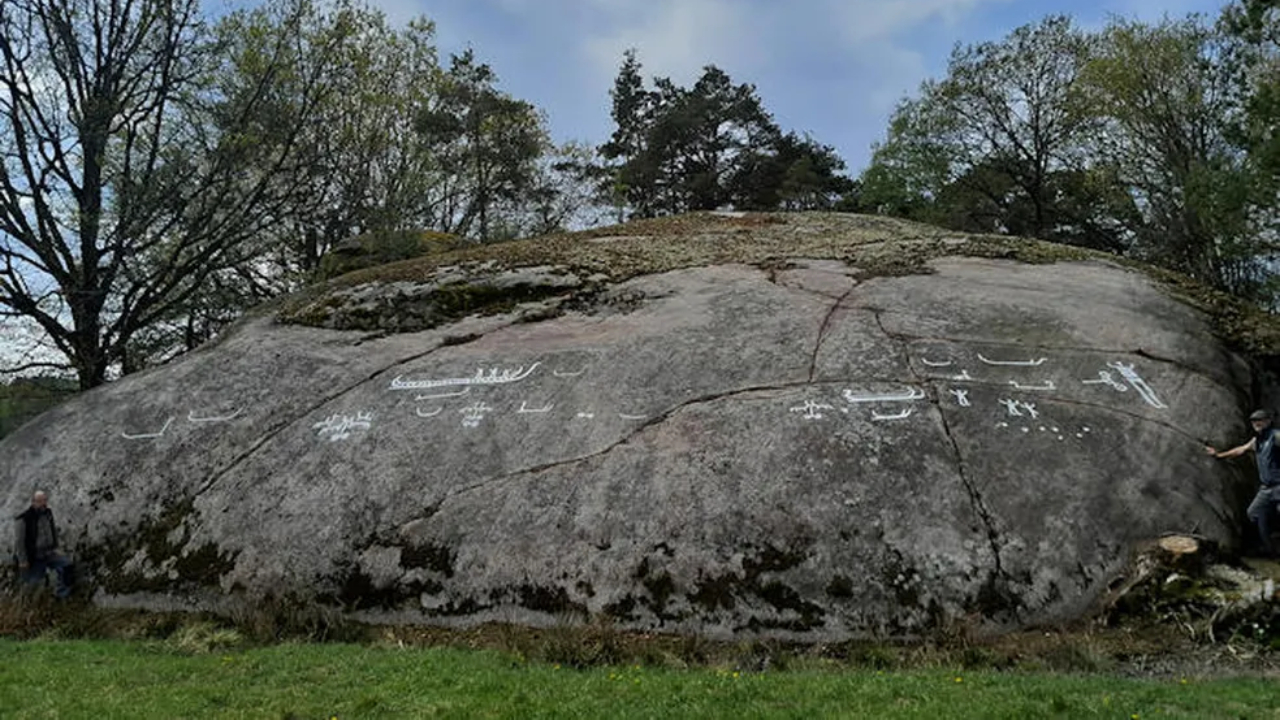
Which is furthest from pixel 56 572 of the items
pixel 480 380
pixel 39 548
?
pixel 480 380

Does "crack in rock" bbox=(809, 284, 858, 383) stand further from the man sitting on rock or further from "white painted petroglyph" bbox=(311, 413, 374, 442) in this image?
"white painted petroglyph" bbox=(311, 413, 374, 442)

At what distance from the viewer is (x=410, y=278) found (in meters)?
16.5

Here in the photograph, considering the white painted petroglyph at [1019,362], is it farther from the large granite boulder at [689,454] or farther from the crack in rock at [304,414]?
the crack in rock at [304,414]

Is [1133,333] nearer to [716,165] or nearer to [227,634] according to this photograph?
[227,634]

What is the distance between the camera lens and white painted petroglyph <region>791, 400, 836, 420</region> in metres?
10.7

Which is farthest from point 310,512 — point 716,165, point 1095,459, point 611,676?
point 716,165

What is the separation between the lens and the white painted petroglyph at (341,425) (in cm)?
1207

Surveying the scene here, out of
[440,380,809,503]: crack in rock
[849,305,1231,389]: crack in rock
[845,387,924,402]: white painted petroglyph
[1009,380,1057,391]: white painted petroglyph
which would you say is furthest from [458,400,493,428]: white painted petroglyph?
[1009,380,1057,391]: white painted petroglyph

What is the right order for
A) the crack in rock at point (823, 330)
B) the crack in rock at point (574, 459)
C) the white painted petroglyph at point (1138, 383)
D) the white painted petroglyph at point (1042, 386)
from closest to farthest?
the white painted petroglyph at point (1138, 383) < the crack in rock at point (574, 459) < the white painted petroglyph at point (1042, 386) < the crack in rock at point (823, 330)

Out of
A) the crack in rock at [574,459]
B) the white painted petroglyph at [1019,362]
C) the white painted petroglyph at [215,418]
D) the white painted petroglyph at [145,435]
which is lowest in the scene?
the crack in rock at [574,459]

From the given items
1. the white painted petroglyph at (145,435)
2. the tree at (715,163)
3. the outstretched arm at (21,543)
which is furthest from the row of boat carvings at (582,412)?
the tree at (715,163)

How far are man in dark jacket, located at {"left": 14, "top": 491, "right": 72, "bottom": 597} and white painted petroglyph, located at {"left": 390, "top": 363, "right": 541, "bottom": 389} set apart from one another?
4.43 m

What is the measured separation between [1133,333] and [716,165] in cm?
3684

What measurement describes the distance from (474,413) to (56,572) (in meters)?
5.30
